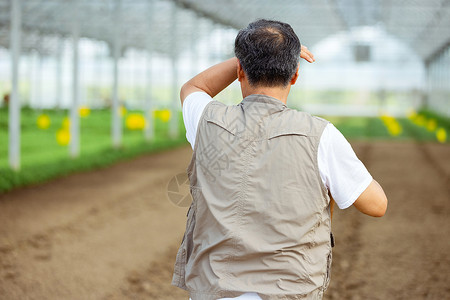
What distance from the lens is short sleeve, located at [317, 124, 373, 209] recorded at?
1255 millimetres

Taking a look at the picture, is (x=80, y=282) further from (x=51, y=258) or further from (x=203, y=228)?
(x=203, y=228)

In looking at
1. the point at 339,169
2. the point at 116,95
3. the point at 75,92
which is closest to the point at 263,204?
the point at 339,169

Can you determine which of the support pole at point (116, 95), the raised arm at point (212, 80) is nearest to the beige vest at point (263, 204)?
the raised arm at point (212, 80)

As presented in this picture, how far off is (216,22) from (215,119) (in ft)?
52.8

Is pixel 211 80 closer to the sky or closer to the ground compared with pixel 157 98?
closer to the sky

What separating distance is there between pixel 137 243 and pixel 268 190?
3686mm

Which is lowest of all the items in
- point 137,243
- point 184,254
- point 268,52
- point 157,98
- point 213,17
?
point 157,98

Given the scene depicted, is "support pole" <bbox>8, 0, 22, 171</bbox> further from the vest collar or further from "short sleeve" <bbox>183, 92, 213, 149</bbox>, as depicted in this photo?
the vest collar

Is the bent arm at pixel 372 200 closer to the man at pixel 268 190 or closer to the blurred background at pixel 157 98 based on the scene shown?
the man at pixel 268 190

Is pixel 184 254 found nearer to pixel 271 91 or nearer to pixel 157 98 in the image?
pixel 271 91

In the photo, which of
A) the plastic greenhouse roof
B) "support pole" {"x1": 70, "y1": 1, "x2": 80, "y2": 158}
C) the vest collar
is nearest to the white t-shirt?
the vest collar

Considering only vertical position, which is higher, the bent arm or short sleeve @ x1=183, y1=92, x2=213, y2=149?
short sleeve @ x1=183, y1=92, x2=213, y2=149

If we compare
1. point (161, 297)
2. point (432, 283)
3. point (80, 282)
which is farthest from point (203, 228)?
point (432, 283)

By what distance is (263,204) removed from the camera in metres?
1.27
